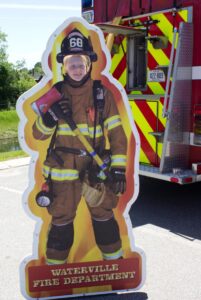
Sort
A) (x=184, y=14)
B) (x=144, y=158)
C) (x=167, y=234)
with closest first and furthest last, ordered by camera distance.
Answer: (x=167, y=234), (x=184, y=14), (x=144, y=158)

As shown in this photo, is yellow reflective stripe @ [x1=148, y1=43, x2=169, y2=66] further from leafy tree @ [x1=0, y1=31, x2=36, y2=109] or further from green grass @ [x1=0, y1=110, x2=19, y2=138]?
leafy tree @ [x1=0, y1=31, x2=36, y2=109]

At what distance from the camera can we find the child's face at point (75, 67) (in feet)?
10.3

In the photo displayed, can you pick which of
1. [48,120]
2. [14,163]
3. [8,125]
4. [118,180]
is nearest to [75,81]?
[48,120]

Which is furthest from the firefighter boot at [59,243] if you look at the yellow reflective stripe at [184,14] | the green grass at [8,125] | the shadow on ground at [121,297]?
the green grass at [8,125]

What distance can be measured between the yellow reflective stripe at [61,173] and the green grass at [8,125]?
32551mm

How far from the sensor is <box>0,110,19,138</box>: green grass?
3612cm

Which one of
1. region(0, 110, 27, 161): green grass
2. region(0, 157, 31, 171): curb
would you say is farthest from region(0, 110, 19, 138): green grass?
region(0, 157, 31, 171): curb

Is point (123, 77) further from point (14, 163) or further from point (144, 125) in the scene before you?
point (14, 163)

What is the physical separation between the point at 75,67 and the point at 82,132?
473mm

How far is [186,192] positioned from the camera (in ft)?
21.1

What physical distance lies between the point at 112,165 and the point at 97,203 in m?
0.31

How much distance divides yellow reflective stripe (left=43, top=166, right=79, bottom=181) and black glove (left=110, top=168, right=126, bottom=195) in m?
0.27

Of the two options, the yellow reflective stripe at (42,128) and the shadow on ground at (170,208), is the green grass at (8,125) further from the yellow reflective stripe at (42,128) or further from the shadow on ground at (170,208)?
the yellow reflective stripe at (42,128)

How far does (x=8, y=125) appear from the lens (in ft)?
131
